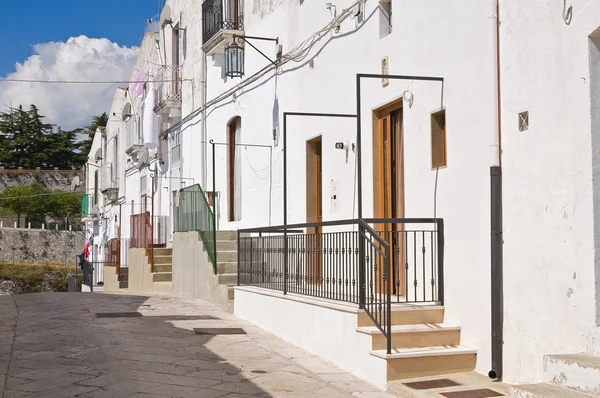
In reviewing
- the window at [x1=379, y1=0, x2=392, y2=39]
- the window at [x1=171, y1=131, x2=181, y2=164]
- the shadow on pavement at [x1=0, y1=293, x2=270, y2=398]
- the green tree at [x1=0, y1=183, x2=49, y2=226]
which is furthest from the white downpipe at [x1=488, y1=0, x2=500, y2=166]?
the green tree at [x1=0, y1=183, x2=49, y2=226]

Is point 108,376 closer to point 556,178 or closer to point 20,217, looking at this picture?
point 556,178

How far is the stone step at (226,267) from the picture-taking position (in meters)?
13.9

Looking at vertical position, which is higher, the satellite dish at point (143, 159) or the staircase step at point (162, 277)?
the satellite dish at point (143, 159)

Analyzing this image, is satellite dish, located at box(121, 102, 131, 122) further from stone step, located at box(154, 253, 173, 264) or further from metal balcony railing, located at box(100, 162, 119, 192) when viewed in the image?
stone step, located at box(154, 253, 173, 264)

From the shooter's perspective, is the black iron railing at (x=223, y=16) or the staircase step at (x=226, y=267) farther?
the black iron railing at (x=223, y=16)

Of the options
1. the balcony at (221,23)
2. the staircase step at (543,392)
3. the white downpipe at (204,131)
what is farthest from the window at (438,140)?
the white downpipe at (204,131)

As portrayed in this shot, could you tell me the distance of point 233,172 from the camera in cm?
1700

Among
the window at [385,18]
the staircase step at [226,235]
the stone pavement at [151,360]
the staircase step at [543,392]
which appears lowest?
the stone pavement at [151,360]

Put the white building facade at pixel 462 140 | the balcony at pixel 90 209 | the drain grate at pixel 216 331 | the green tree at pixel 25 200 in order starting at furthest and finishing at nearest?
the green tree at pixel 25 200
the balcony at pixel 90 209
the drain grate at pixel 216 331
the white building facade at pixel 462 140

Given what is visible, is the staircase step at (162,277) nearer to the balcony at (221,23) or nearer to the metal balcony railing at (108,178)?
the balcony at (221,23)

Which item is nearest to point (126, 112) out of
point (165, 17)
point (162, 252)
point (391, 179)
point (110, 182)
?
point (110, 182)

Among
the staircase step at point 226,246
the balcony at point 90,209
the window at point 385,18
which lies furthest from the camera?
the balcony at point 90,209

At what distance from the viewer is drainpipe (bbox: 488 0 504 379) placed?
7.07 m

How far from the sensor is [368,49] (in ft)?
33.1
